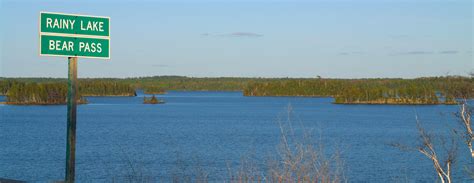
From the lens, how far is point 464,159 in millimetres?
37156

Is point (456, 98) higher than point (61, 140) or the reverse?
higher

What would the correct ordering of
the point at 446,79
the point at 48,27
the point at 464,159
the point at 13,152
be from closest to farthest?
the point at 48,27
the point at 446,79
the point at 464,159
the point at 13,152

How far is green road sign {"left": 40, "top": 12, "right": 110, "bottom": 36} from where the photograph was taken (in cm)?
745

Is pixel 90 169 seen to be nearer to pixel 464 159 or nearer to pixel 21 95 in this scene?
pixel 464 159

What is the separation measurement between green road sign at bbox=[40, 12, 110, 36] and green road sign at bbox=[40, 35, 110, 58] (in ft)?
0.26

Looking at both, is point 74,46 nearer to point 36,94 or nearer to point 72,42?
point 72,42

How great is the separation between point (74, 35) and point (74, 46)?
125 mm

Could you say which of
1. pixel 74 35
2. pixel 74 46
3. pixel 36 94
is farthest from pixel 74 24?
pixel 36 94

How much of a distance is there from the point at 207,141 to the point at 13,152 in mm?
14383

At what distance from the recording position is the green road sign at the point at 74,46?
24.3 ft

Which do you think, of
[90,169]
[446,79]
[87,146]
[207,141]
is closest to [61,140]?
[87,146]

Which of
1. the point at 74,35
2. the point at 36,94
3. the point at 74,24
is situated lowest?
the point at 36,94

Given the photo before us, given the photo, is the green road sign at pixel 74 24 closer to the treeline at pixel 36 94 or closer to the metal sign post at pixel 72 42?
the metal sign post at pixel 72 42

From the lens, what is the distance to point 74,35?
759cm
